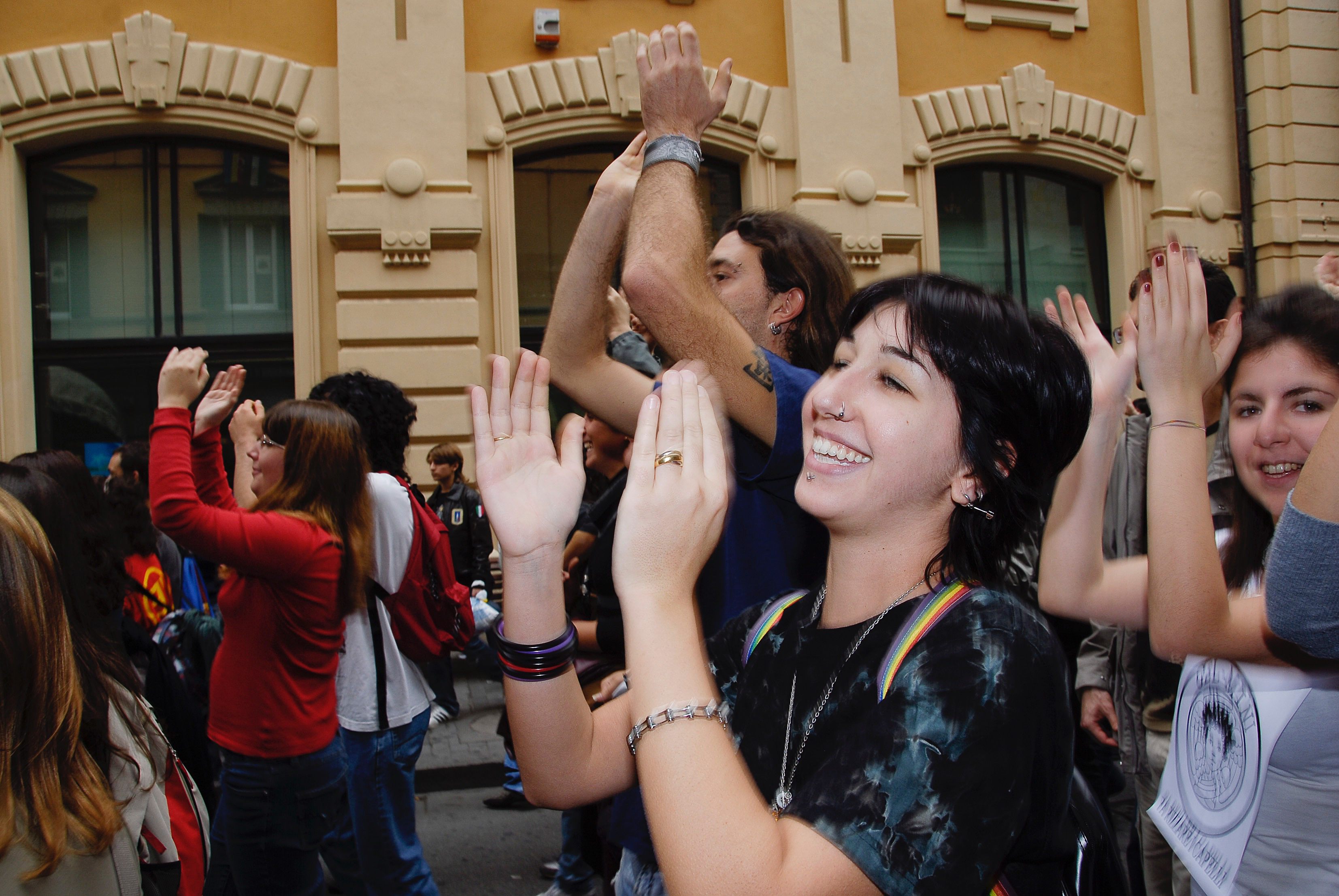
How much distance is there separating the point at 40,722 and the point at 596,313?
1.26m

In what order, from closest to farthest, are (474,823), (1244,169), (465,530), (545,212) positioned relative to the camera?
1. (474,823)
2. (465,530)
3. (545,212)
4. (1244,169)

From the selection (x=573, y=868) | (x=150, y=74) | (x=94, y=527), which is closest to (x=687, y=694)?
(x=94, y=527)

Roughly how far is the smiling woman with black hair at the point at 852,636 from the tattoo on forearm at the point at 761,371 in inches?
13.0

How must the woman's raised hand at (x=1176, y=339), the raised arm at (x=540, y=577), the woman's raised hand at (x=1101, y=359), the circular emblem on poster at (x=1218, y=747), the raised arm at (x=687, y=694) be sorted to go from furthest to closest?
the woman's raised hand at (x=1101, y=359) → the circular emblem on poster at (x=1218, y=747) → the woman's raised hand at (x=1176, y=339) → the raised arm at (x=540, y=577) → the raised arm at (x=687, y=694)

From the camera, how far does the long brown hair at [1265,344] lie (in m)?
1.87

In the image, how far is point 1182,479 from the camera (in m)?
1.72

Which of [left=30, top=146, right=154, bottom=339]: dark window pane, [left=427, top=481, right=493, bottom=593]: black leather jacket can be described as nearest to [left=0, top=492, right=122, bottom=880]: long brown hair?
[left=427, top=481, right=493, bottom=593]: black leather jacket

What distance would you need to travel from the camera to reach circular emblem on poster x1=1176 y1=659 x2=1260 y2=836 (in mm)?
1766

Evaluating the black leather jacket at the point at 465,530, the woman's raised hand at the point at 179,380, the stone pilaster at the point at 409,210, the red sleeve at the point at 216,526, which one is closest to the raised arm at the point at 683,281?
the red sleeve at the point at 216,526

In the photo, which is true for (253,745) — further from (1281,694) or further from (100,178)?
(100,178)

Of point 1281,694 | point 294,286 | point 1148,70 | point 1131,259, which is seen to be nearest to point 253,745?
point 1281,694

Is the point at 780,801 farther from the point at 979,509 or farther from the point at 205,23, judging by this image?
the point at 205,23

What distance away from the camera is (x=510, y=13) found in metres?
8.22

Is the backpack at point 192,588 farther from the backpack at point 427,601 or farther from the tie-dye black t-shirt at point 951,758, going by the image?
the tie-dye black t-shirt at point 951,758
